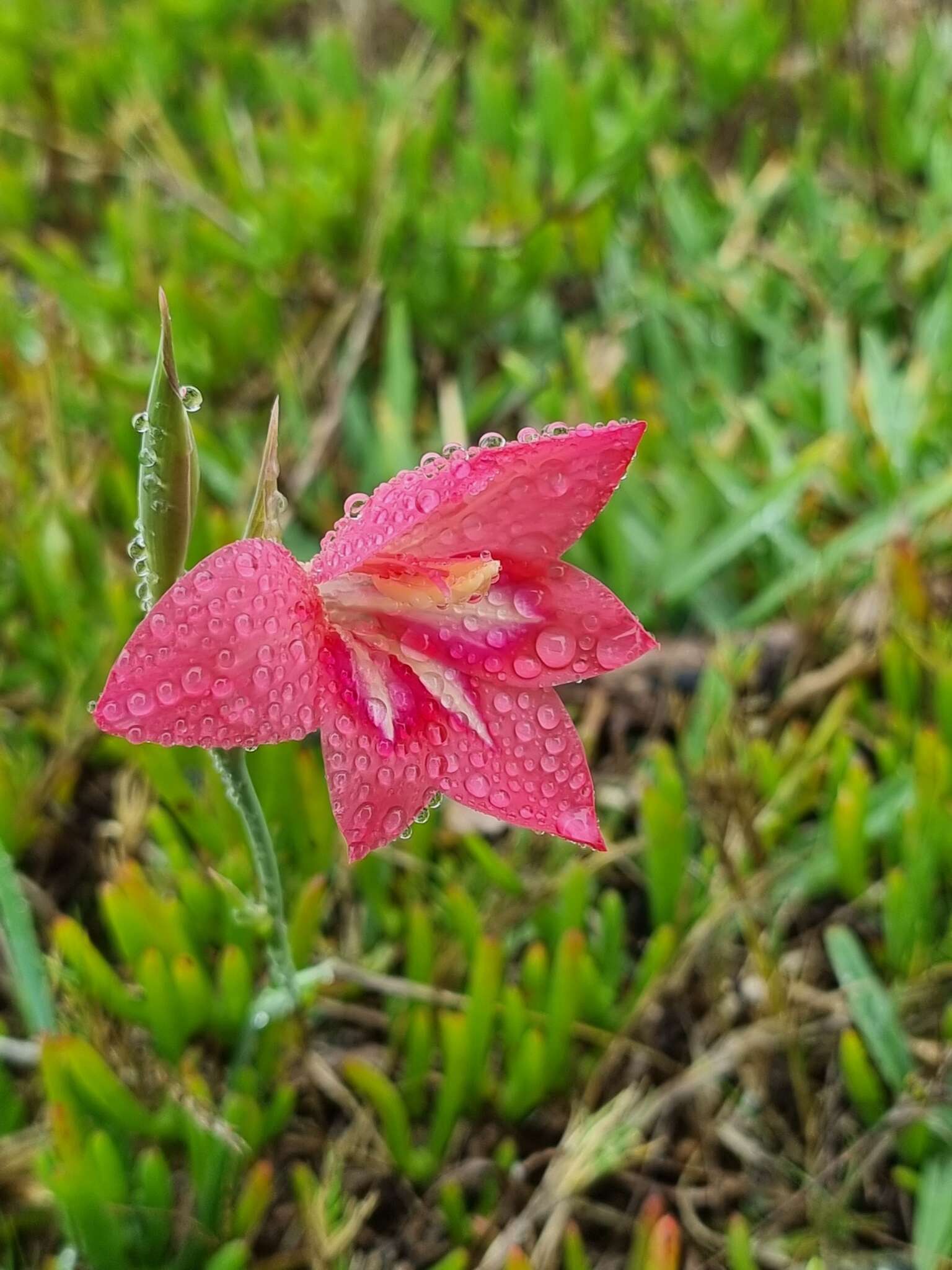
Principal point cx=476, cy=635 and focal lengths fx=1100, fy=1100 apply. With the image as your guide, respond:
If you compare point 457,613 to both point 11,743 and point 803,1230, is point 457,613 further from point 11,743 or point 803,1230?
point 11,743

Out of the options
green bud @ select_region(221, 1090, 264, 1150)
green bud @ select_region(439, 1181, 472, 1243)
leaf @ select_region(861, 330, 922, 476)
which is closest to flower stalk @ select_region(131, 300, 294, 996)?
green bud @ select_region(221, 1090, 264, 1150)

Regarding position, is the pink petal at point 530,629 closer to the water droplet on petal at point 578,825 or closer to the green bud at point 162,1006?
the water droplet on petal at point 578,825

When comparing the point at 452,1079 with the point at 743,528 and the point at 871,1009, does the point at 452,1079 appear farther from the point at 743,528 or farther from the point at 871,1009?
the point at 743,528

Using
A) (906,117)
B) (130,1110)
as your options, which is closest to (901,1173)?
(130,1110)

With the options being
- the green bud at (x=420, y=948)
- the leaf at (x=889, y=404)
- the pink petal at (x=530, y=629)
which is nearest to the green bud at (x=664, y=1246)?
the green bud at (x=420, y=948)

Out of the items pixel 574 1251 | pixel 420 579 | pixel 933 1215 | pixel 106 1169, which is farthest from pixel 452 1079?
pixel 420 579
